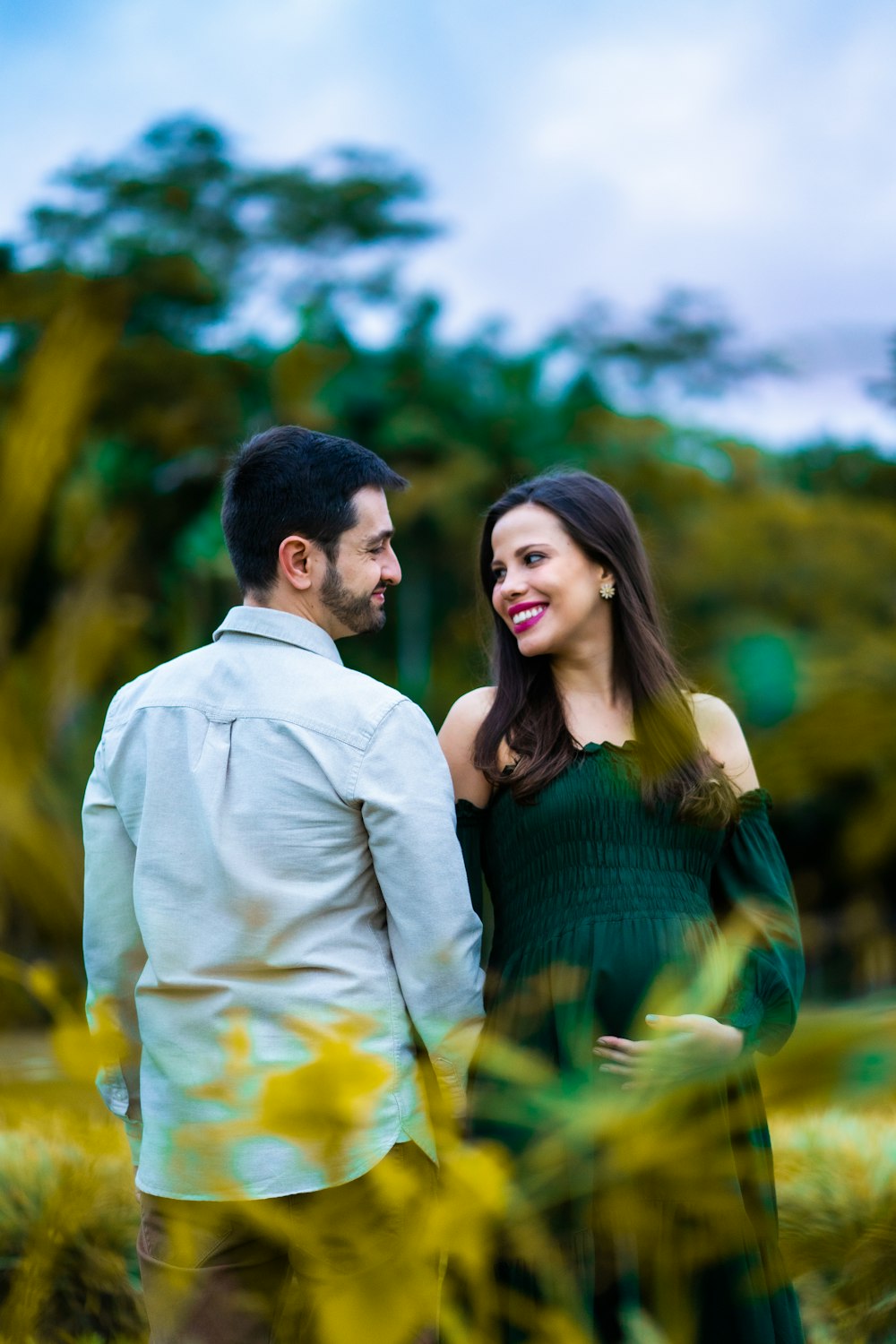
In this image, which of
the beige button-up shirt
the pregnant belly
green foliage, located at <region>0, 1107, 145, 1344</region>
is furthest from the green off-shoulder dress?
green foliage, located at <region>0, 1107, 145, 1344</region>

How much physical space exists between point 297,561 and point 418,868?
1.44ft

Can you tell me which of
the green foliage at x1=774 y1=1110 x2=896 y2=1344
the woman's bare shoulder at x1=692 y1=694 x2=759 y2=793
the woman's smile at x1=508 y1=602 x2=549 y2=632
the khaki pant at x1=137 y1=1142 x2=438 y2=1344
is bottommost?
the green foliage at x1=774 y1=1110 x2=896 y2=1344

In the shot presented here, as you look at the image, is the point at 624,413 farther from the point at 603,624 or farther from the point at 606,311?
the point at 603,624

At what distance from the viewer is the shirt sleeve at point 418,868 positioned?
1.55m

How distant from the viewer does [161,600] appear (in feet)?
55.0

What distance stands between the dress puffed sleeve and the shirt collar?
0.63 m

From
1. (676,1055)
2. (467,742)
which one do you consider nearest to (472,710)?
(467,742)

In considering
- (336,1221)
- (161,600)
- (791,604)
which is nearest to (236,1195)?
(336,1221)

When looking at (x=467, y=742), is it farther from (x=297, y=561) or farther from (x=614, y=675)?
(x=297, y=561)

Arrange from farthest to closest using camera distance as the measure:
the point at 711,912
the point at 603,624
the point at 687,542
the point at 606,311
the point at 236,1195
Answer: the point at 606,311 < the point at 687,542 < the point at 603,624 < the point at 711,912 < the point at 236,1195

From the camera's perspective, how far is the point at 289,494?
66.1 inches

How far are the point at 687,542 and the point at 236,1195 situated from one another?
19.7 m

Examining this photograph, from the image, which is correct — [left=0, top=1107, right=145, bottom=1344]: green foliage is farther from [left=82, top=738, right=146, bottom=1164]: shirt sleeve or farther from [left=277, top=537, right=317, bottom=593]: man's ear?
[left=277, top=537, right=317, bottom=593]: man's ear

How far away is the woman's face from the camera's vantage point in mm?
2045
